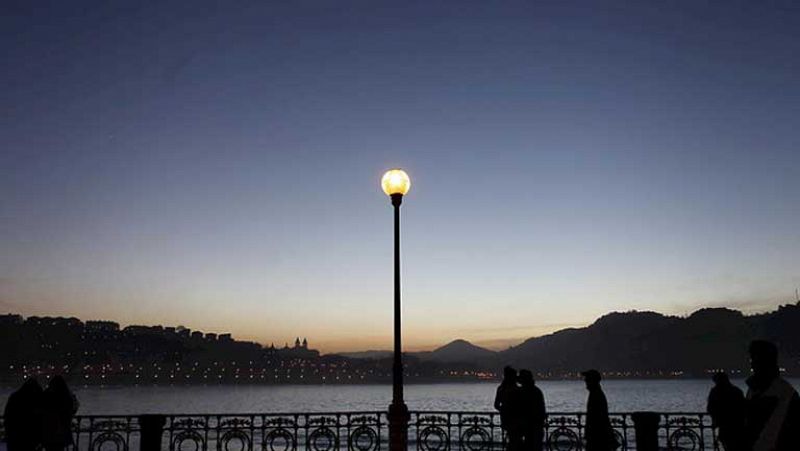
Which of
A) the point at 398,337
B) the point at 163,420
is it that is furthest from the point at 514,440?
the point at 163,420

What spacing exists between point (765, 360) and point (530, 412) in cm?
739

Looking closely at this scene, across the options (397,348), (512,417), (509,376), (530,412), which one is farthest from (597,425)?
(397,348)

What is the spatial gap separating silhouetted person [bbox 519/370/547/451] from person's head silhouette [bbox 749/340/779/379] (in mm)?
7076

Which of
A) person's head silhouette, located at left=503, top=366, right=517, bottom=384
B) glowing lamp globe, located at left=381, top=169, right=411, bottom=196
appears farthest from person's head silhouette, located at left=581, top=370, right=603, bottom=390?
glowing lamp globe, located at left=381, top=169, right=411, bottom=196

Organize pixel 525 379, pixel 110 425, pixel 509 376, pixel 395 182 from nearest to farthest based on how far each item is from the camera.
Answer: pixel 525 379 < pixel 509 376 < pixel 395 182 < pixel 110 425

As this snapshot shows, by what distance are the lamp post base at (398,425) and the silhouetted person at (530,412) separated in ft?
6.65

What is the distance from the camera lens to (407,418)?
1252cm

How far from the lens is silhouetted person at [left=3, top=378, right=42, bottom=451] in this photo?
1131 cm

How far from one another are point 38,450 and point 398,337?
6.29 metres

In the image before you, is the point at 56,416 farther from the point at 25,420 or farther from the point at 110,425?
the point at 110,425

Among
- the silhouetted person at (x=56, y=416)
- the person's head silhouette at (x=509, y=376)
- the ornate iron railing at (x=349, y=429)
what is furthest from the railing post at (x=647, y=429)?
the silhouetted person at (x=56, y=416)

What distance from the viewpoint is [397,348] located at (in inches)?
492

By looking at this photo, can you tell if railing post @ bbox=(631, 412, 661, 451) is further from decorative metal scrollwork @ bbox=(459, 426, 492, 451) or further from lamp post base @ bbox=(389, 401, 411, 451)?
lamp post base @ bbox=(389, 401, 411, 451)

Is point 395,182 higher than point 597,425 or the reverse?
higher
